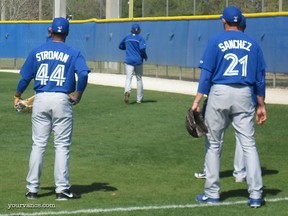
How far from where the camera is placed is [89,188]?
9.24 meters

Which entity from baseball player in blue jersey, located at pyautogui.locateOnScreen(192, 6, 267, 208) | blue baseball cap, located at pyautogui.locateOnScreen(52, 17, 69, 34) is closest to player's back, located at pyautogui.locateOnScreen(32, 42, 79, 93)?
blue baseball cap, located at pyautogui.locateOnScreen(52, 17, 69, 34)

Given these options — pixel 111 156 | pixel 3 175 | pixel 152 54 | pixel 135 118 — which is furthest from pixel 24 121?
pixel 152 54

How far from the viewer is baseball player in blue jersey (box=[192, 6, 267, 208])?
8.01m

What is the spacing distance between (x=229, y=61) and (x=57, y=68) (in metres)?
1.77

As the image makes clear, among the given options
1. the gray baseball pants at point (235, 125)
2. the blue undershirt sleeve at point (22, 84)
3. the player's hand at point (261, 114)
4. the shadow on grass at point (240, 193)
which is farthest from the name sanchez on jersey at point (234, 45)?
the blue undershirt sleeve at point (22, 84)

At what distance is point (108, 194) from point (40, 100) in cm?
132

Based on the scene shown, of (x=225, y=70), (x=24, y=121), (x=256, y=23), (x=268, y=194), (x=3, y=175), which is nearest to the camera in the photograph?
(x=225, y=70)

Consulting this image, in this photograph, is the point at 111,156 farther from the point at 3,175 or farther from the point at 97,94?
the point at 97,94

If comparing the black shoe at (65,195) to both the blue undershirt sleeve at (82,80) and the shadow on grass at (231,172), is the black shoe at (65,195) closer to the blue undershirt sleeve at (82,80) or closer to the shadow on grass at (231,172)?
the blue undershirt sleeve at (82,80)

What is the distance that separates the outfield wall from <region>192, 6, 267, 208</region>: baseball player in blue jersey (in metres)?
15.5

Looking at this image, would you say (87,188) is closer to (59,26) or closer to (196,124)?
(196,124)

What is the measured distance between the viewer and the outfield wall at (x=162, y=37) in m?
23.8

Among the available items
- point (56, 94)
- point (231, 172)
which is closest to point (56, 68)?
point (56, 94)

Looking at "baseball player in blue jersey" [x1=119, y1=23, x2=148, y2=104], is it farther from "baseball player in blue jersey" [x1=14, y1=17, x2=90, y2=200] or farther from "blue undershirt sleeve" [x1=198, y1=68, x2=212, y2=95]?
"blue undershirt sleeve" [x1=198, y1=68, x2=212, y2=95]
